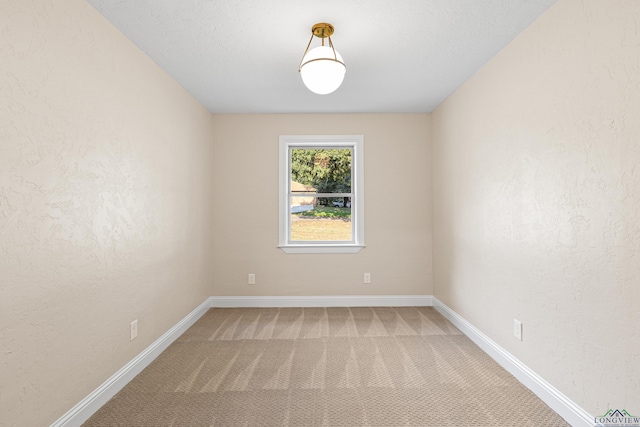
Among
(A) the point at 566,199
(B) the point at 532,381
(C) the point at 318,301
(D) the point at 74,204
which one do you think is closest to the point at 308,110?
(C) the point at 318,301

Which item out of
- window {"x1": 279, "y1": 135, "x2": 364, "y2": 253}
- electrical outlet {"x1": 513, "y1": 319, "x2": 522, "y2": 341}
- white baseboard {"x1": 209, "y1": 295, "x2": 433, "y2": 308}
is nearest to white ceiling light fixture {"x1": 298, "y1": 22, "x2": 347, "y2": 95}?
window {"x1": 279, "y1": 135, "x2": 364, "y2": 253}

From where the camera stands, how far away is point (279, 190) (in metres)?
4.02

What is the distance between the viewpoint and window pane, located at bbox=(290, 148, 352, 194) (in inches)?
164

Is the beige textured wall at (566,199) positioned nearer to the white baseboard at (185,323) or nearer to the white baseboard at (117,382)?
the white baseboard at (185,323)

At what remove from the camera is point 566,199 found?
181 centimetres

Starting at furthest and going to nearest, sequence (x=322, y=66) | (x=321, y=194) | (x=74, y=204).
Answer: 1. (x=321, y=194)
2. (x=322, y=66)
3. (x=74, y=204)

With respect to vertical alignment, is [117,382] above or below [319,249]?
below

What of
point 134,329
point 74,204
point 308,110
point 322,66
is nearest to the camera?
point 74,204

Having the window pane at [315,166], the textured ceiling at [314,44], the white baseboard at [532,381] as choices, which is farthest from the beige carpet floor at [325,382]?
the textured ceiling at [314,44]

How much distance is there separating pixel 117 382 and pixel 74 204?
1.23 metres

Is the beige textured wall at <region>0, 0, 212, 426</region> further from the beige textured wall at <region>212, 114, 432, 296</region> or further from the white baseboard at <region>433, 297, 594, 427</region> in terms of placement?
the white baseboard at <region>433, 297, 594, 427</region>

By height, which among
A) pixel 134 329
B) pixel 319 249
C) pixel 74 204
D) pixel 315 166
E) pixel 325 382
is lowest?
pixel 325 382

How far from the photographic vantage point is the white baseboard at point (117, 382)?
174cm

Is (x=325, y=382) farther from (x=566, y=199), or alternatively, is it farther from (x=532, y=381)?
(x=566, y=199)
